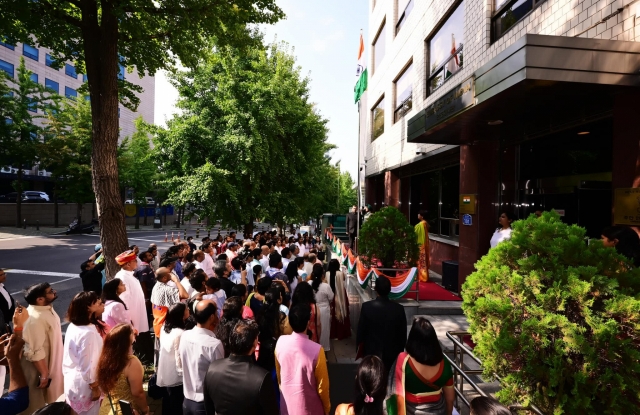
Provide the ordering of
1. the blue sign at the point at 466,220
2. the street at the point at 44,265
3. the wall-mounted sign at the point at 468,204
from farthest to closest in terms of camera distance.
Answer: the street at the point at 44,265 < the blue sign at the point at 466,220 < the wall-mounted sign at the point at 468,204

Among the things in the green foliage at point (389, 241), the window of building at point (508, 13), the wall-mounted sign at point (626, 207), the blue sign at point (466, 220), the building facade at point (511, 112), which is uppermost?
the window of building at point (508, 13)

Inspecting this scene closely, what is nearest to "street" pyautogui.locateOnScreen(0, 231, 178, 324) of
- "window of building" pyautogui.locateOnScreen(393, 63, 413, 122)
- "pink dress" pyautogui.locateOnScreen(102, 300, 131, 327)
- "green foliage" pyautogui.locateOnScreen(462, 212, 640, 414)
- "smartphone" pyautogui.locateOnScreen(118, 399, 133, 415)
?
"pink dress" pyautogui.locateOnScreen(102, 300, 131, 327)

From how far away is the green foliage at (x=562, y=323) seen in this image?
260 centimetres

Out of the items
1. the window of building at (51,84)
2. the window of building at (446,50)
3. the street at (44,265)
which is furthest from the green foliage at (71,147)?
the window of building at (446,50)

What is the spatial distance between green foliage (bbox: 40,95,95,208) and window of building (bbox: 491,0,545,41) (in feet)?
118

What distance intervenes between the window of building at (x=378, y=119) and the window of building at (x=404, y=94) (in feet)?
8.72

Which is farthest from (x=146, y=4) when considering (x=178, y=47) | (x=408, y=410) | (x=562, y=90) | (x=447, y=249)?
(x=447, y=249)

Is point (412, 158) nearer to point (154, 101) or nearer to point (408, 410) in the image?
point (408, 410)

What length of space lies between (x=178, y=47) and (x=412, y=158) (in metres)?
8.93

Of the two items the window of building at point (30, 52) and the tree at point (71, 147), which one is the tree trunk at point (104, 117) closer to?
the tree at point (71, 147)

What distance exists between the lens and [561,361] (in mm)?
2711

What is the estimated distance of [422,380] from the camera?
295 cm

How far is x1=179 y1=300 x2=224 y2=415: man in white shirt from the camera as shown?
354 centimetres

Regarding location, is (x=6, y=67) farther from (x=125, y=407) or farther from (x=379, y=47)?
(x=125, y=407)
